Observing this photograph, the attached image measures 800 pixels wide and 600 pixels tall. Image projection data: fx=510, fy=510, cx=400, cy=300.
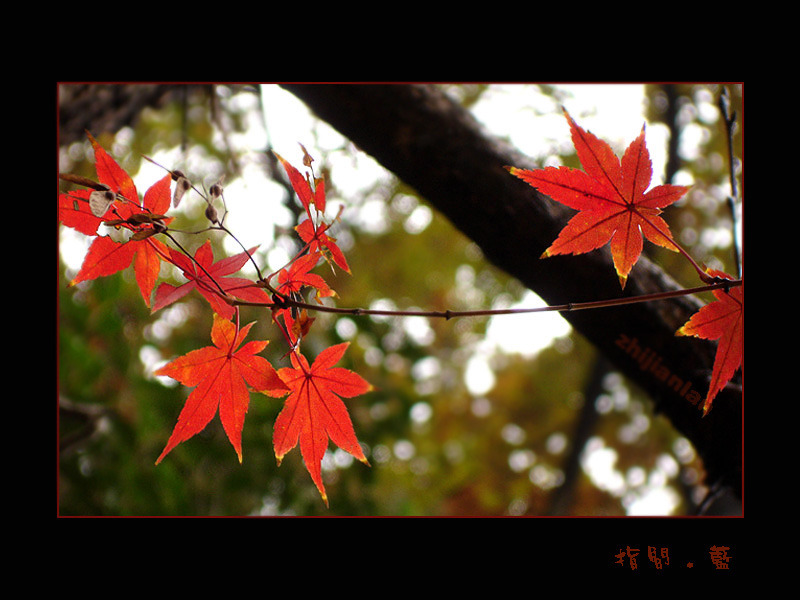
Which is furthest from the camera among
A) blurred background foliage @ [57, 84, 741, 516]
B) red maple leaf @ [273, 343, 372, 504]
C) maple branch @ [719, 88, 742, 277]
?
blurred background foliage @ [57, 84, 741, 516]

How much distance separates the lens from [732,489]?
3.02 ft

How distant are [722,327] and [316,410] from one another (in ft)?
1.67

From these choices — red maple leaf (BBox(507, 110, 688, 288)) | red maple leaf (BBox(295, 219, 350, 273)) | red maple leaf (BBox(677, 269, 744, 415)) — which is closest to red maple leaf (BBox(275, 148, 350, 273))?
red maple leaf (BBox(295, 219, 350, 273))

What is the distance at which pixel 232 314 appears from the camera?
583 mm

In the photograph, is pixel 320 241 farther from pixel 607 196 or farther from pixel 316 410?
pixel 607 196

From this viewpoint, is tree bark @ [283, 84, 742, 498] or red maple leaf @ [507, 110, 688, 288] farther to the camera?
tree bark @ [283, 84, 742, 498]

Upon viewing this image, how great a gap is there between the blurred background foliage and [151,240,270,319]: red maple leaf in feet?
0.29

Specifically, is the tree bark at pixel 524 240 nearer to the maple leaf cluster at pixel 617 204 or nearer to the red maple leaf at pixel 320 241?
the maple leaf cluster at pixel 617 204

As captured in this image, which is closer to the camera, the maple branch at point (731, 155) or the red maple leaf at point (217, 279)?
the red maple leaf at point (217, 279)

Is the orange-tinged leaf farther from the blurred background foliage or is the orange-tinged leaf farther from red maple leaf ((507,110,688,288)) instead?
red maple leaf ((507,110,688,288))

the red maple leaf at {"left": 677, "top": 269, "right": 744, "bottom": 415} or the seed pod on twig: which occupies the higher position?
the seed pod on twig

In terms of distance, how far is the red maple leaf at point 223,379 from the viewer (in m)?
0.56

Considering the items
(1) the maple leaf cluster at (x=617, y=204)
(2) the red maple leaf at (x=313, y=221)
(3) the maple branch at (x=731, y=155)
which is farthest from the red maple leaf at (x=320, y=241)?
(3) the maple branch at (x=731, y=155)

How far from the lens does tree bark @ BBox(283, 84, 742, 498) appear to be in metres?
0.78
